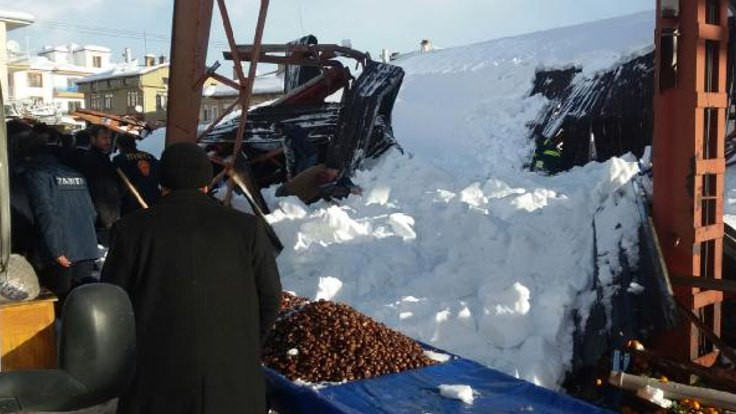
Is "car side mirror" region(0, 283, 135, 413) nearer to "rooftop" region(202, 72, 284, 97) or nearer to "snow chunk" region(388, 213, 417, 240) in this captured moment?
"snow chunk" region(388, 213, 417, 240)

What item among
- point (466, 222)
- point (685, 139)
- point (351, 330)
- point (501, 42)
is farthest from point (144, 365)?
point (501, 42)

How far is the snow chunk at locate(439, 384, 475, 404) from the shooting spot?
404 cm

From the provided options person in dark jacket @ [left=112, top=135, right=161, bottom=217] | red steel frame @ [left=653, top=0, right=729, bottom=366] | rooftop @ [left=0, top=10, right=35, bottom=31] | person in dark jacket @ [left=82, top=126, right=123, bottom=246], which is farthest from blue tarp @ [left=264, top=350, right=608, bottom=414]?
rooftop @ [left=0, top=10, right=35, bottom=31]

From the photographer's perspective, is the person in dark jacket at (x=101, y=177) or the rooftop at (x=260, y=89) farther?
the rooftop at (x=260, y=89)

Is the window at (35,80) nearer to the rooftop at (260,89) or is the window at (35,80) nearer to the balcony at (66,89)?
the balcony at (66,89)

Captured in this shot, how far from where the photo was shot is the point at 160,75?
4828 cm

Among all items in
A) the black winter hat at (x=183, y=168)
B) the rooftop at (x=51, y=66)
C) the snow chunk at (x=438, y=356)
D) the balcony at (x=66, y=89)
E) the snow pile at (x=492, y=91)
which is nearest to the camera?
the black winter hat at (x=183, y=168)

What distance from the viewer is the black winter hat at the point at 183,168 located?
260 centimetres

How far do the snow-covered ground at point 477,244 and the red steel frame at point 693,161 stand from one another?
0.39m

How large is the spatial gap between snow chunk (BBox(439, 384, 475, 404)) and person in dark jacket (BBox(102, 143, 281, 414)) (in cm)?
175

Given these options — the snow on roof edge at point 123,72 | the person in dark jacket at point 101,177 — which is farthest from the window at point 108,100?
the person in dark jacket at point 101,177

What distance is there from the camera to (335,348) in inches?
176

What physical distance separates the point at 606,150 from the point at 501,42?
27.0ft

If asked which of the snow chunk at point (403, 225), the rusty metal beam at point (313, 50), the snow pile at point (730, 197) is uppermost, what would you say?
the rusty metal beam at point (313, 50)
